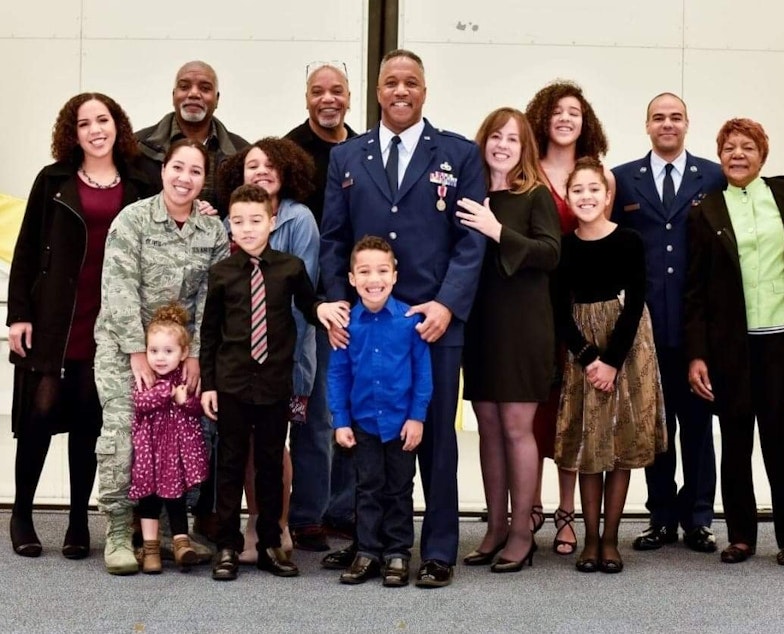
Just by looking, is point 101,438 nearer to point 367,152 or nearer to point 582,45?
point 367,152

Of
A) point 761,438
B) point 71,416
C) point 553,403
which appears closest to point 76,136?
point 71,416

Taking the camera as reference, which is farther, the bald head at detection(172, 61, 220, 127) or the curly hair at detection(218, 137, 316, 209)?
the bald head at detection(172, 61, 220, 127)

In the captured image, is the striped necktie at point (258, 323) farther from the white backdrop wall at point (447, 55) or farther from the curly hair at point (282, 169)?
the white backdrop wall at point (447, 55)

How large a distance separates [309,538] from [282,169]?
1.28m

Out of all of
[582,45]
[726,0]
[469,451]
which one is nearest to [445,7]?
[582,45]

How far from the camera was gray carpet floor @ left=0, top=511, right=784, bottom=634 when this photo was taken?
315 centimetres

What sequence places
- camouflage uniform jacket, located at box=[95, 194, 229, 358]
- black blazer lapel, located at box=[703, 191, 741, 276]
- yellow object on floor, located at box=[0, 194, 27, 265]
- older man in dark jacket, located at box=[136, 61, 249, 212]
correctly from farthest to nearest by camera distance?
yellow object on floor, located at box=[0, 194, 27, 265] < older man in dark jacket, located at box=[136, 61, 249, 212] < black blazer lapel, located at box=[703, 191, 741, 276] < camouflage uniform jacket, located at box=[95, 194, 229, 358]

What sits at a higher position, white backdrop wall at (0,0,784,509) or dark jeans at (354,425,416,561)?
white backdrop wall at (0,0,784,509)

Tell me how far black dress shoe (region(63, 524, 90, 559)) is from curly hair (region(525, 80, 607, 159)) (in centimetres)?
207

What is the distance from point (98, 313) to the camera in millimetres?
4000

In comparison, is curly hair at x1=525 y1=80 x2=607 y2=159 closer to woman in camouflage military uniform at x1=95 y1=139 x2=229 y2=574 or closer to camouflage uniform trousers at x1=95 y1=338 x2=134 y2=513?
woman in camouflage military uniform at x1=95 y1=139 x2=229 y2=574

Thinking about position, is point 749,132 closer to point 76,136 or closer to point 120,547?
point 76,136

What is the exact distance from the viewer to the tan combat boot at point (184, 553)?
3719 mm

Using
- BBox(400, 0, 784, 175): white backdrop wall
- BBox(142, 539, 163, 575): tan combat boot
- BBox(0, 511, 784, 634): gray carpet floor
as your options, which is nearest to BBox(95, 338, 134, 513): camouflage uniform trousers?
BBox(142, 539, 163, 575): tan combat boot
